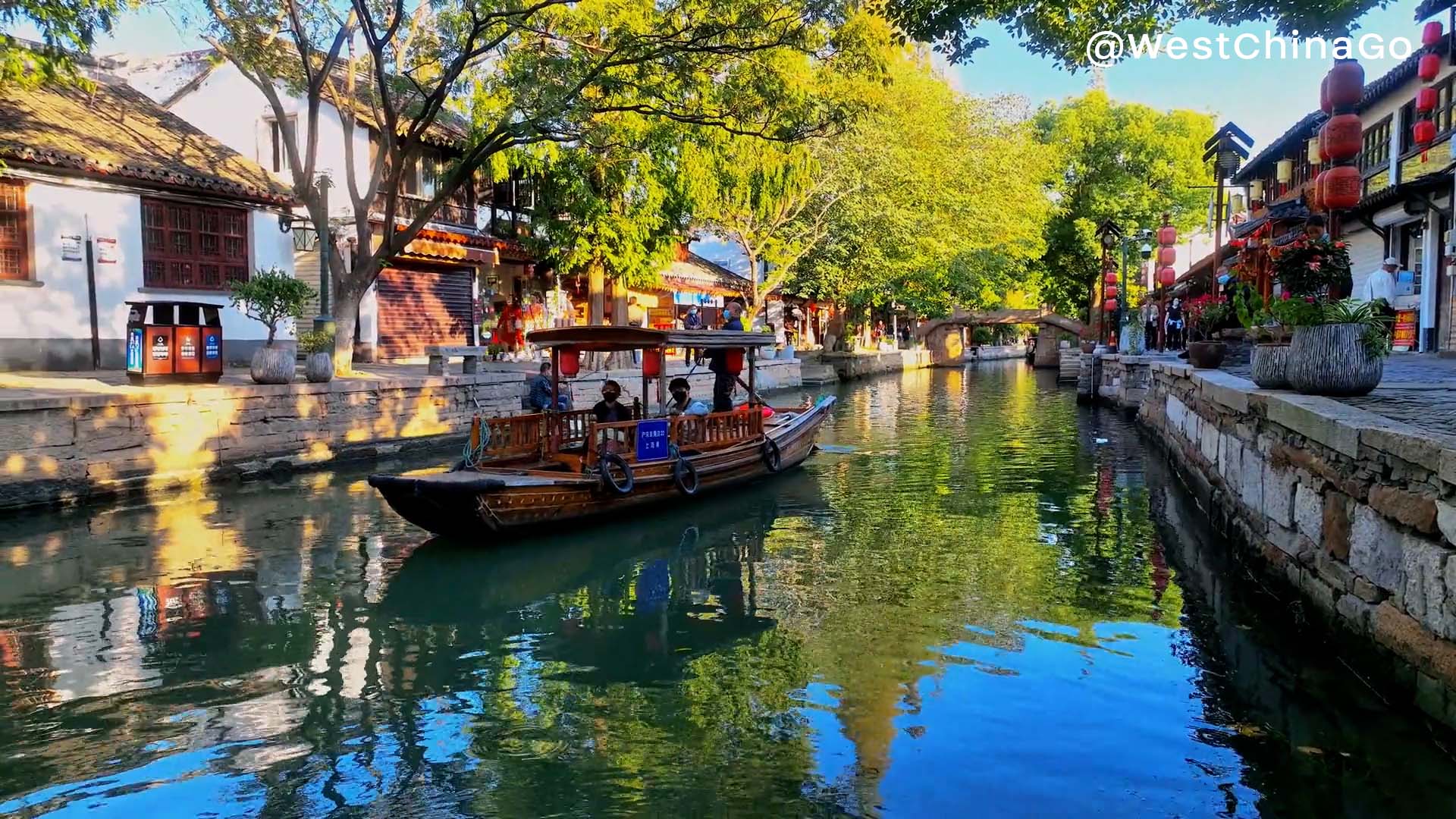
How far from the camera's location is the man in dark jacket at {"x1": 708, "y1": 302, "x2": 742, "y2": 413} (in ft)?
42.3

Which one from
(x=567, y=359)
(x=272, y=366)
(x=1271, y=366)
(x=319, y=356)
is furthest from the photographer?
(x=319, y=356)

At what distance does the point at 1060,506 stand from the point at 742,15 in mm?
7413

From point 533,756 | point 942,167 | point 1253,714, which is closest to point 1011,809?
point 1253,714

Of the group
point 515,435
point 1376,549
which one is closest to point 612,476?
Answer: point 515,435

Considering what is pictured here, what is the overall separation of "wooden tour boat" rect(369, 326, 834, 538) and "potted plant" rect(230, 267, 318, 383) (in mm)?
4418

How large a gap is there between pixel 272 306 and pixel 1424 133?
18.1 metres

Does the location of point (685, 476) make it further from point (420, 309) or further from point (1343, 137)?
point (420, 309)

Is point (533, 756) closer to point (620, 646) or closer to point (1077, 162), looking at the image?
point (620, 646)

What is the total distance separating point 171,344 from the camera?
13.0 meters

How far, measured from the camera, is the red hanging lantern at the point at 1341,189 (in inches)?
334

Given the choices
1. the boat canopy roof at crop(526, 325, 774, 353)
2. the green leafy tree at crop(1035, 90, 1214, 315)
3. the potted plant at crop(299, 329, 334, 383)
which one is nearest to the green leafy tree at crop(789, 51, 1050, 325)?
the green leafy tree at crop(1035, 90, 1214, 315)

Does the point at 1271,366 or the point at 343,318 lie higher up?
the point at 343,318

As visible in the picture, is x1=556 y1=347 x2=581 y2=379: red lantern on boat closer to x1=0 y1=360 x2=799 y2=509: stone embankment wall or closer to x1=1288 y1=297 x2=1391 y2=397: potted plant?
x1=0 y1=360 x2=799 y2=509: stone embankment wall

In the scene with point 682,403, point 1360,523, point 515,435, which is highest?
point 682,403
